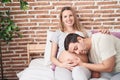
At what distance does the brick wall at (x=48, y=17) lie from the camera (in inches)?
109

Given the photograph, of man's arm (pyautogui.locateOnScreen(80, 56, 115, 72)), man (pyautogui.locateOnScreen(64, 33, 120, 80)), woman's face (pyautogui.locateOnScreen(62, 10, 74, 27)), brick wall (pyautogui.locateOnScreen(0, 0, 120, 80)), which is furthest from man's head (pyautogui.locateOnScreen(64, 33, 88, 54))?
brick wall (pyautogui.locateOnScreen(0, 0, 120, 80))

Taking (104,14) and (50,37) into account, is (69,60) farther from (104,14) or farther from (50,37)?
(104,14)

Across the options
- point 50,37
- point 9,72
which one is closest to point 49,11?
point 50,37

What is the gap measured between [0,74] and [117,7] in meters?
1.81

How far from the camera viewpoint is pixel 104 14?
280 centimetres

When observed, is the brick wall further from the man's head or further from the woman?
the man's head

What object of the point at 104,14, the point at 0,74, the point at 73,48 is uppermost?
the point at 104,14

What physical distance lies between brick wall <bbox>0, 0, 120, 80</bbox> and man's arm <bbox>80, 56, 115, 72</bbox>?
0.81m

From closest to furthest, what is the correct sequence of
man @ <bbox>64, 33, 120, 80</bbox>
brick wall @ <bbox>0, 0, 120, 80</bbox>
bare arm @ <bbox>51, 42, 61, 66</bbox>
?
man @ <bbox>64, 33, 120, 80</bbox>, bare arm @ <bbox>51, 42, 61, 66</bbox>, brick wall @ <bbox>0, 0, 120, 80</bbox>

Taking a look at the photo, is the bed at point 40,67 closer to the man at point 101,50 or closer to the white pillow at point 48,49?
the white pillow at point 48,49

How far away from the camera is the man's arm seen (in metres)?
2.07

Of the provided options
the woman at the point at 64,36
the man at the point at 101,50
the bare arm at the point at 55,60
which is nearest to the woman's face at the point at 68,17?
the woman at the point at 64,36

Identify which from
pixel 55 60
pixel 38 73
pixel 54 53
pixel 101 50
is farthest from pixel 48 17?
pixel 101 50

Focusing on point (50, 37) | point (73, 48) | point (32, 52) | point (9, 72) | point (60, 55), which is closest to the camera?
point (73, 48)
